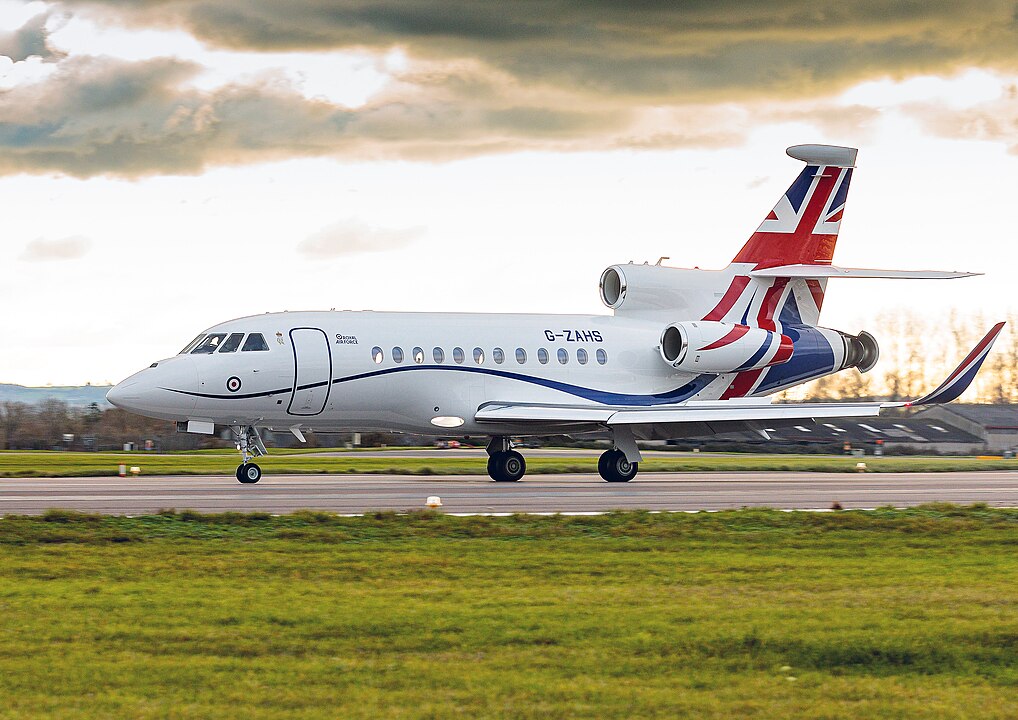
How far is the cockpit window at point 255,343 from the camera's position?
99.9 feet

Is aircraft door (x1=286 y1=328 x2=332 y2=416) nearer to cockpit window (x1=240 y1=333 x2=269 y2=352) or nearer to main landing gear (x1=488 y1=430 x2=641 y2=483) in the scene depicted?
cockpit window (x1=240 y1=333 x2=269 y2=352)

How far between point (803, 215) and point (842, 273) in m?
2.47

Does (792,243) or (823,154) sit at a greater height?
(823,154)

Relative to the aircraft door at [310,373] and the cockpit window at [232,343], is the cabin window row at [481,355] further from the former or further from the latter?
the cockpit window at [232,343]

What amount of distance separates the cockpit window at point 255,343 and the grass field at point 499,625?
43.3 ft

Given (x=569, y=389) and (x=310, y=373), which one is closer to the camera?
(x=310, y=373)

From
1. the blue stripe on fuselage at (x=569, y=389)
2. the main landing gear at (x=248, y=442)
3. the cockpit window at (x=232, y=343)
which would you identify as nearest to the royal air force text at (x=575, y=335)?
the blue stripe on fuselage at (x=569, y=389)

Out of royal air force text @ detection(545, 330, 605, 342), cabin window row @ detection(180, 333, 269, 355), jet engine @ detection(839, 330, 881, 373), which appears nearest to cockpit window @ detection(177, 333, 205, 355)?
cabin window row @ detection(180, 333, 269, 355)

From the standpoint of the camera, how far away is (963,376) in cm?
2970

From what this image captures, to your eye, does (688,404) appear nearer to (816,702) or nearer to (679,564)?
(679,564)

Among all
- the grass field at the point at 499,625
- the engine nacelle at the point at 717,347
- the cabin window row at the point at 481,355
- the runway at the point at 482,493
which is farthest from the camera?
the engine nacelle at the point at 717,347

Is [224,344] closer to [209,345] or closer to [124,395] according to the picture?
[209,345]

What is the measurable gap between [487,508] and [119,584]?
1020 centimetres

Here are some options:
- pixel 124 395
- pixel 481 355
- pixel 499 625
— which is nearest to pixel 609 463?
pixel 481 355
